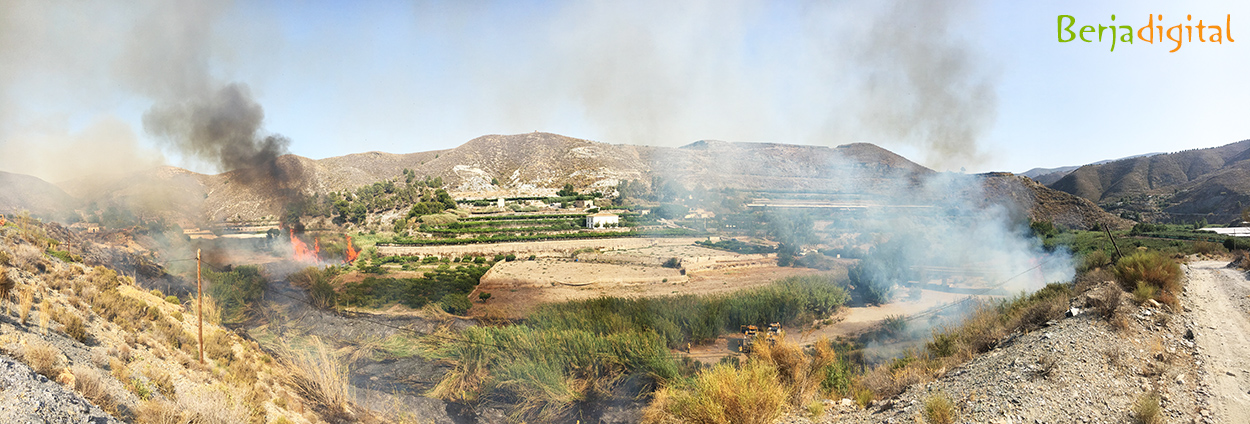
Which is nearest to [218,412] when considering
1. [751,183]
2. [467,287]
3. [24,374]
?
[24,374]

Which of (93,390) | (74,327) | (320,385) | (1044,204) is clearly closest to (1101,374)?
(93,390)

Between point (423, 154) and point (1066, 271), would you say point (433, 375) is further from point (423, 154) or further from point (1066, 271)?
point (423, 154)

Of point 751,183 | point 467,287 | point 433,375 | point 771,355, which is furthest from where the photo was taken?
point 751,183

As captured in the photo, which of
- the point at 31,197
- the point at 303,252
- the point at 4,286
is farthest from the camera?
the point at 303,252

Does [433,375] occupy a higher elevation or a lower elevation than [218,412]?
lower

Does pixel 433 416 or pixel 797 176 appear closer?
pixel 433 416

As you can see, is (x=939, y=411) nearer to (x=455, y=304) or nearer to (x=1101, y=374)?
(x=1101, y=374)

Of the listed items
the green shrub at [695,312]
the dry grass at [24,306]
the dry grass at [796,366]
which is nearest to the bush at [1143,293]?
the dry grass at [796,366]
